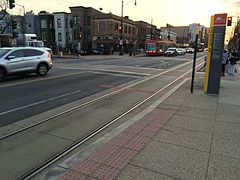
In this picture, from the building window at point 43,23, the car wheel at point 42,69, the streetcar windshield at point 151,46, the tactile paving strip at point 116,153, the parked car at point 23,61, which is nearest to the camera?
the tactile paving strip at point 116,153

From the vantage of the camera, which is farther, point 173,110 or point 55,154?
point 173,110

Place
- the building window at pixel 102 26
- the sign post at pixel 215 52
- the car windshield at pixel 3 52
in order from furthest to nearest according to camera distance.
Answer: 1. the building window at pixel 102 26
2. the car windshield at pixel 3 52
3. the sign post at pixel 215 52

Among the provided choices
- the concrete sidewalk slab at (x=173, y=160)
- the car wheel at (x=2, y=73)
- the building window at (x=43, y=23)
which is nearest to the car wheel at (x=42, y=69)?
the car wheel at (x=2, y=73)

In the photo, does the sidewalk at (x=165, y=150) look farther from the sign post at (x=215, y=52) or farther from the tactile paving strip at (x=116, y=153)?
the sign post at (x=215, y=52)

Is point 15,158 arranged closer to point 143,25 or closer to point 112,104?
point 112,104

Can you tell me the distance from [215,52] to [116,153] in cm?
675

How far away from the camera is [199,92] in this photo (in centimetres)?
978

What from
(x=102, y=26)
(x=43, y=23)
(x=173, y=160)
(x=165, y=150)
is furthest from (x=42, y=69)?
(x=43, y=23)

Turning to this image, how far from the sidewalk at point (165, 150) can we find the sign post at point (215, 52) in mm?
2687

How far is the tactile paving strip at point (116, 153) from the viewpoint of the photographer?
347 cm

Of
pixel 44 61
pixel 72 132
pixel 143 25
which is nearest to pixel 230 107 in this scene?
Answer: pixel 72 132

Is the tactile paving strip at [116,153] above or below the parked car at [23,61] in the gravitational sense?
below

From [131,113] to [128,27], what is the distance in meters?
58.6

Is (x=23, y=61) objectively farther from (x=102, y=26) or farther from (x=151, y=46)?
(x=102, y=26)
